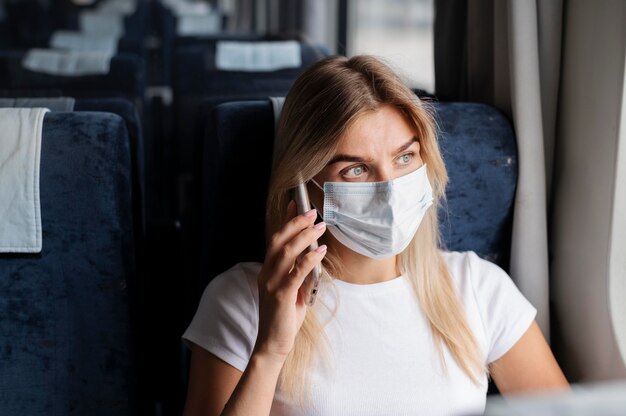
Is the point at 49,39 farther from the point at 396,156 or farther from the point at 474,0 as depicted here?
the point at 396,156

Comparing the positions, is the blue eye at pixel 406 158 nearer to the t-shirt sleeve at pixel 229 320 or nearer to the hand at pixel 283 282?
the hand at pixel 283 282

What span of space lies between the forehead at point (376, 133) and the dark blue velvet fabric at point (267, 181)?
29 centimetres

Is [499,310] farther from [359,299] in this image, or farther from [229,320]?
[229,320]

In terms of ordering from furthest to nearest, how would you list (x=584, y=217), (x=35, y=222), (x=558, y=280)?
(x=558, y=280) → (x=584, y=217) → (x=35, y=222)

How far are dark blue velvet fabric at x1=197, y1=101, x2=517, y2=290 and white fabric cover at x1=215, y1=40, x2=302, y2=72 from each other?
1.39 metres

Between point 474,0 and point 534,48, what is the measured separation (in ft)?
1.10

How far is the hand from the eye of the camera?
1.24 metres

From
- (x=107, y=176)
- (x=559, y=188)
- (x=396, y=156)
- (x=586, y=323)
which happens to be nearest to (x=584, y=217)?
(x=559, y=188)

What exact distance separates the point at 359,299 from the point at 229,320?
0.25m

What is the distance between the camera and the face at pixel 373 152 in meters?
1.35

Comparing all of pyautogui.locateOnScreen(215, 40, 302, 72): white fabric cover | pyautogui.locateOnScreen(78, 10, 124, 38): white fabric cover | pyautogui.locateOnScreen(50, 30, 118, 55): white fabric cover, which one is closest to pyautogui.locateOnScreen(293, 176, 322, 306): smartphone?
pyautogui.locateOnScreen(215, 40, 302, 72): white fabric cover

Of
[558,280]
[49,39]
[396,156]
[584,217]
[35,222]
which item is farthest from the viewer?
[49,39]

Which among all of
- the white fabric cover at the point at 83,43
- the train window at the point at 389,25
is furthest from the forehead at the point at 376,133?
the white fabric cover at the point at 83,43

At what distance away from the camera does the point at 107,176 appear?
1543 millimetres
